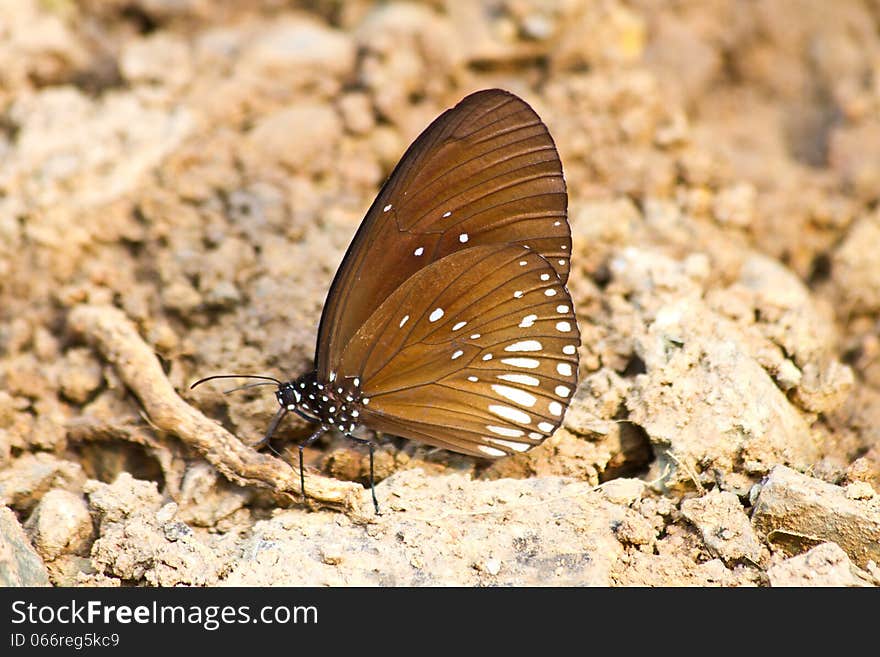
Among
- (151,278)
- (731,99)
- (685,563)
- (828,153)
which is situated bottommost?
(685,563)

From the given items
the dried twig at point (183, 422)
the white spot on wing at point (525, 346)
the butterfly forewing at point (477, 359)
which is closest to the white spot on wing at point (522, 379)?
the butterfly forewing at point (477, 359)

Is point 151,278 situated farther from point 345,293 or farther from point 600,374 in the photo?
point 600,374

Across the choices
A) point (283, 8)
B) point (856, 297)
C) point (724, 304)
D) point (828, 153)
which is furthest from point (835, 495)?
point (283, 8)

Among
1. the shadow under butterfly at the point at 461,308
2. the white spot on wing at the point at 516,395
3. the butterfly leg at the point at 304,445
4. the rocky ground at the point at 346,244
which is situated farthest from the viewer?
the white spot on wing at the point at 516,395

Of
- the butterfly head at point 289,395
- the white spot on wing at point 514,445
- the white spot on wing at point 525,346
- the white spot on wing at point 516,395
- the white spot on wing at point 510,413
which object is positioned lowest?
the white spot on wing at point 514,445

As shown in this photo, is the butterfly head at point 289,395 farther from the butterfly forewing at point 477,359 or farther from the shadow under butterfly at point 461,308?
the butterfly forewing at point 477,359

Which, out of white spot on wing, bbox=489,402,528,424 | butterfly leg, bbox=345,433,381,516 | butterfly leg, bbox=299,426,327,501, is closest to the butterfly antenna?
butterfly leg, bbox=299,426,327,501

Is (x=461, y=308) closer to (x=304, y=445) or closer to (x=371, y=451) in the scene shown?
(x=371, y=451)
